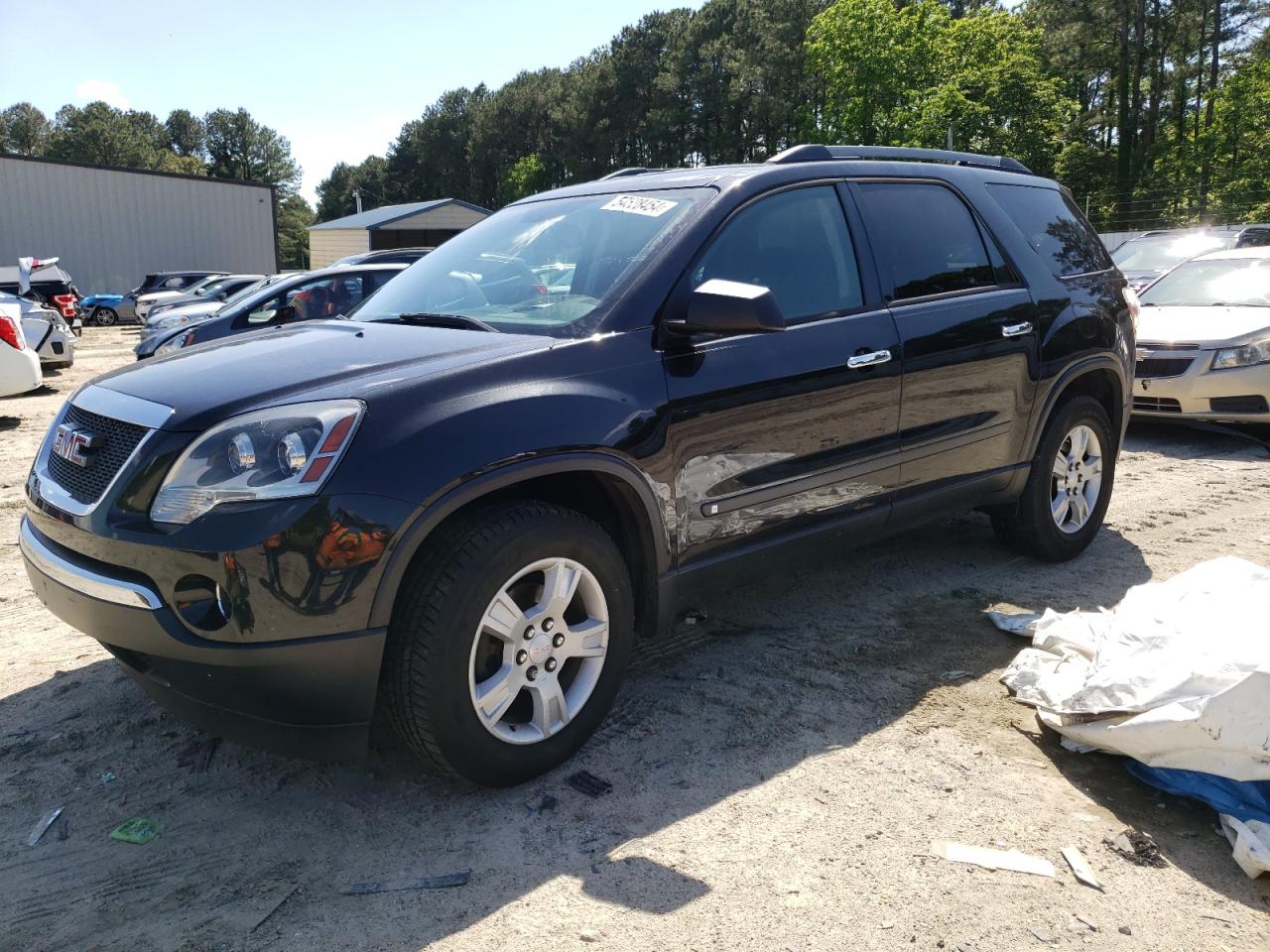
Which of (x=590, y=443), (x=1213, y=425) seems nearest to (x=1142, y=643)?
(x=590, y=443)

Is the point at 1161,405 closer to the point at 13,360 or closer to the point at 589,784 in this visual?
the point at 589,784

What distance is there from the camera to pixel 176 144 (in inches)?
4215

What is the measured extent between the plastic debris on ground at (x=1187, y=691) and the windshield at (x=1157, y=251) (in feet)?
38.7

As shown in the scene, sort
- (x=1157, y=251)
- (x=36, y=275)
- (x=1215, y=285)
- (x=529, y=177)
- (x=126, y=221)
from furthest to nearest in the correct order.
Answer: (x=529, y=177) → (x=126, y=221) → (x=36, y=275) → (x=1157, y=251) → (x=1215, y=285)

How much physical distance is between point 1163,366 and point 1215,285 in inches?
64.9

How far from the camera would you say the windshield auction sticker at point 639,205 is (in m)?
3.64

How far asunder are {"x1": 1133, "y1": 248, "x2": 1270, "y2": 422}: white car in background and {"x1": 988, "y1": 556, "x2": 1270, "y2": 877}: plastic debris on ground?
501cm

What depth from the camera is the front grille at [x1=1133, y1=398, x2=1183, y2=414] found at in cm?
855

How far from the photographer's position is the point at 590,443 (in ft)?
9.75

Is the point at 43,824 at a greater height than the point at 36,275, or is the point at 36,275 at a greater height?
the point at 36,275

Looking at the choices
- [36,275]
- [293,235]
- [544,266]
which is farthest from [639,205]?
[293,235]

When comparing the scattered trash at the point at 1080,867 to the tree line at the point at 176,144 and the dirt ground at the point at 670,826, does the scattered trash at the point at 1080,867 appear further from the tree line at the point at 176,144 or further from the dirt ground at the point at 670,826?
the tree line at the point at 176,144

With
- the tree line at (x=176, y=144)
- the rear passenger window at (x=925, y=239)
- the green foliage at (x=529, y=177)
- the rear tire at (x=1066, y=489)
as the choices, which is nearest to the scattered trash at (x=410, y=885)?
the rear passenger window at (x=925, y=239)

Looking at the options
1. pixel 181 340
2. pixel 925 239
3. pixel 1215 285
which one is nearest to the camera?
pixel 925 239
